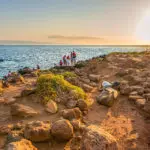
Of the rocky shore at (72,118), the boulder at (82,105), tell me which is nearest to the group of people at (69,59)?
the rocky shore at (72,118)

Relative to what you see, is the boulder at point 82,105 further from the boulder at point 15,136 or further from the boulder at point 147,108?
the boulder at point 15,136

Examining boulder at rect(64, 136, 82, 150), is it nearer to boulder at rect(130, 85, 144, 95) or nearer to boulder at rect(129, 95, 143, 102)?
boulder at rect(129, 95, 143, 102)

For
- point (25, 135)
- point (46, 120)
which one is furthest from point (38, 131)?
point (46, 120)

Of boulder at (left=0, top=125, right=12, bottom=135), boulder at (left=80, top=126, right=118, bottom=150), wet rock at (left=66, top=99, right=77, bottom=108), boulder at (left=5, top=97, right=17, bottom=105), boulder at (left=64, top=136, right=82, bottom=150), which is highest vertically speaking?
boulder at (left=80, top=126, right=118, bottom=150)

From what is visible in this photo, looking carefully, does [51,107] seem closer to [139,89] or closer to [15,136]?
[15,136]

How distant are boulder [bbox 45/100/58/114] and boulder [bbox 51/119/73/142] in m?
1.39

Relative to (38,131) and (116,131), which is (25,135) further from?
(116,131)

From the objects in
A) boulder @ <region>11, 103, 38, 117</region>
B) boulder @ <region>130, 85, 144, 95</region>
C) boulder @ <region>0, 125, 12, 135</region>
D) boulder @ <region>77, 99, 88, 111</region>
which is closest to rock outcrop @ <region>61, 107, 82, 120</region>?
boulder @ <region>77, 99, 88, 111</region>

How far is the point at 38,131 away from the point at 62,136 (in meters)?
0.55

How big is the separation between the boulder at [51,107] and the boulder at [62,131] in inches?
54.6

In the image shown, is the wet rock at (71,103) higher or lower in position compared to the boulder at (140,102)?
higher

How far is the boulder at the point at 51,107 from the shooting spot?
20.7ft

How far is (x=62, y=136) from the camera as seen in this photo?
16.0 feet

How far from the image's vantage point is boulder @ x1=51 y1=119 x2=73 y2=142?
4.87m
